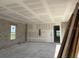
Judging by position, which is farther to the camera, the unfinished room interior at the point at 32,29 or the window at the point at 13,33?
the window at the point at 13,33

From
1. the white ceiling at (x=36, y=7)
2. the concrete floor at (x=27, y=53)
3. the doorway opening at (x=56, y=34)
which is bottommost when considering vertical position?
the concrete floor at (x=27, y=53)

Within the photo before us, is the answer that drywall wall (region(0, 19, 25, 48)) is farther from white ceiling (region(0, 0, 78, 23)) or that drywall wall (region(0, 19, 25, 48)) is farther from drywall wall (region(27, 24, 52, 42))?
white ceiling (region(0, 0, 78, 23))

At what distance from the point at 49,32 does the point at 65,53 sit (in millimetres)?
14203

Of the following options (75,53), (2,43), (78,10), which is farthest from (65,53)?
(2,43)

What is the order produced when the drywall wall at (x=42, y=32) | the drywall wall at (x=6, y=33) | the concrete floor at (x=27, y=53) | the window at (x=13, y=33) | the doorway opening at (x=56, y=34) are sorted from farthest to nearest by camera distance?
1. the drywall wall at (x=42, y=32)
2. the doorway opening at (x=56, y=34)
3. the window at (x=13, y=33)
4. the drywall wall at (x=6, y=33)
5. the concrete floor at (x=27, y=53)

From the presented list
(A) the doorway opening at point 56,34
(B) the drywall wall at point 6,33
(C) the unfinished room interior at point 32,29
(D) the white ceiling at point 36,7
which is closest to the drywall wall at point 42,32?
(C) the unfinished room interior at point 32,29

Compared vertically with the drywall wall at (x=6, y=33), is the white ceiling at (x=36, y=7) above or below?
above

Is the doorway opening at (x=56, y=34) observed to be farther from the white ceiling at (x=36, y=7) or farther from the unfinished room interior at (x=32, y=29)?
the white ceiling at (x=36, y=7)

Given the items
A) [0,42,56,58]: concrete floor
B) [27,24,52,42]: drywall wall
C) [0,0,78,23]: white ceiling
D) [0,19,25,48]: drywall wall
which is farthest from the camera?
[27,24,52,42]: drywall wall

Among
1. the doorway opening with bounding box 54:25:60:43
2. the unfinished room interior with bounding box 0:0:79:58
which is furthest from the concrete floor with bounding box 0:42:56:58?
the doorway opening with bounding box 54:25:60:43

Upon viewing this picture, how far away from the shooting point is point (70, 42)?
194cm

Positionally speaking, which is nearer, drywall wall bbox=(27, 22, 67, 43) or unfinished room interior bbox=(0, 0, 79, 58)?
unfinished room interior bbox=(0, 0, 79, 58)

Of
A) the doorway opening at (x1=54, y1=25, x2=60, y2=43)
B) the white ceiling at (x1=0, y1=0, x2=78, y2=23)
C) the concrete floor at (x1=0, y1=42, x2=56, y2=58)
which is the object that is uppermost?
the white ceiling at (x1=0, y1=0, x2=78, y2=23)

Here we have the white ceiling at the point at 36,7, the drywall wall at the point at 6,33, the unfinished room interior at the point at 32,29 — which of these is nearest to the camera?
the white ceiling at the point at 36,7
